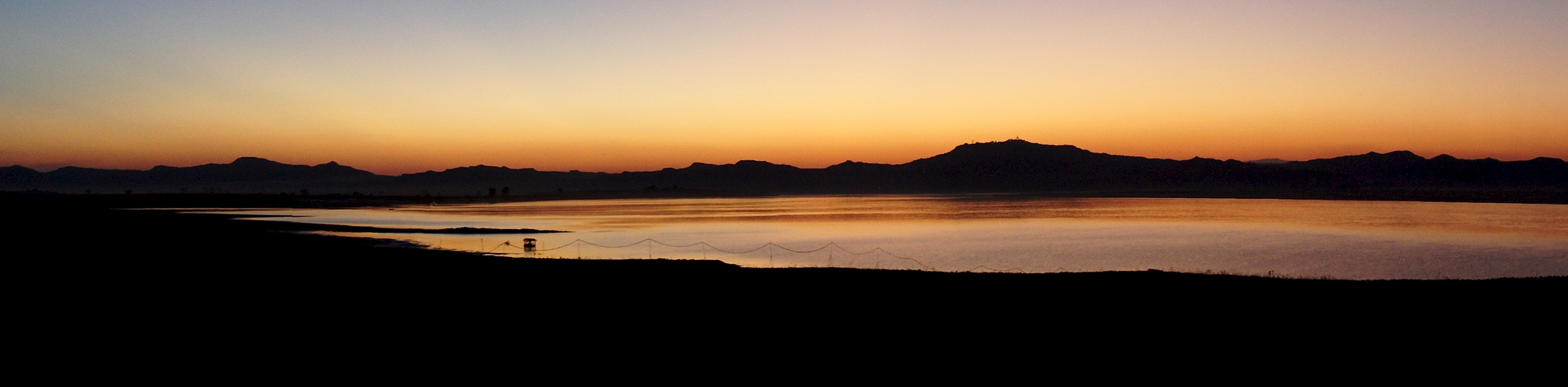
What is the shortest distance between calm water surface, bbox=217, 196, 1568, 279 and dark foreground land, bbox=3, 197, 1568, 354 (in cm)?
813

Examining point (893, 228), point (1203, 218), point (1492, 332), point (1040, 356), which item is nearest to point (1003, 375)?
point (1040, 356)

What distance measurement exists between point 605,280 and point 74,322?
6.01m

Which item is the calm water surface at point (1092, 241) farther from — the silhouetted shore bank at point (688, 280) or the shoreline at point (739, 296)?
the shoreline at point (739, 296)

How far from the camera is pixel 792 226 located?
137 feet

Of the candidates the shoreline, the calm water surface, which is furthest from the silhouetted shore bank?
the calm water surface

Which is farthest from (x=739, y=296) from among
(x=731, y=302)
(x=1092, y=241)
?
(x=1092, y=241)

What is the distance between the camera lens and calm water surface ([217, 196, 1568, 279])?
2197 centimetres

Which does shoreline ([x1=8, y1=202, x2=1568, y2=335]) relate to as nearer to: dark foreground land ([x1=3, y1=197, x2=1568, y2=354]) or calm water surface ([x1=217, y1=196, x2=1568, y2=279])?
dark foreground land ([x1=3, y1=197, x2=1568, y2=354])

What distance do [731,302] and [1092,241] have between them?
2241cm

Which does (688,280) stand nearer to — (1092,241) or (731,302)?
(731,302)

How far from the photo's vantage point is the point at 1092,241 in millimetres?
30047

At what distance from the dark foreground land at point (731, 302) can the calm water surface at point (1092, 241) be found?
8.13 meters

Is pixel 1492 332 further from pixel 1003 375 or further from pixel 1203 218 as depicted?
pixel 1203 218

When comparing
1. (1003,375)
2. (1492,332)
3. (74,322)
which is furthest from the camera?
(74,322)
